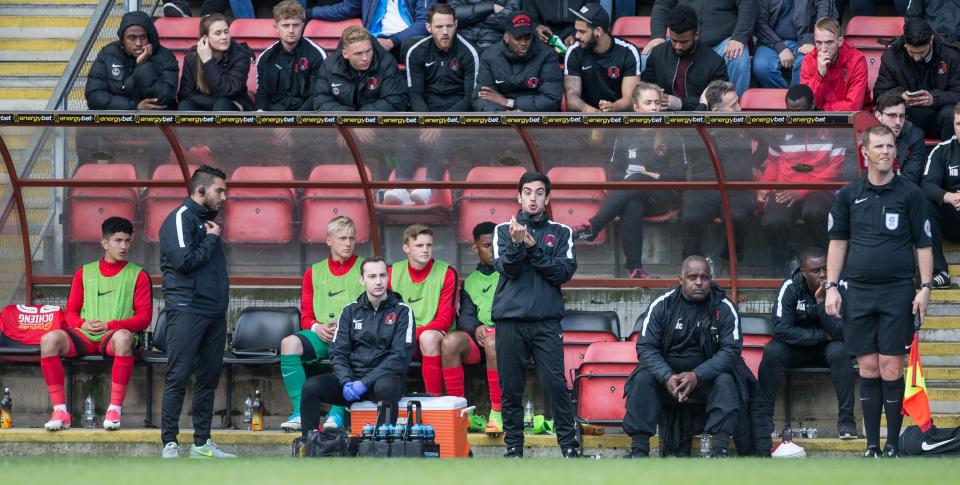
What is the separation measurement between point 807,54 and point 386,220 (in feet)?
12.1

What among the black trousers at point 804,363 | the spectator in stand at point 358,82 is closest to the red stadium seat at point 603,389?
the black trousers at point 804,363

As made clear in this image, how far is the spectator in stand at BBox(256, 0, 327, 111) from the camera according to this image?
1238cm

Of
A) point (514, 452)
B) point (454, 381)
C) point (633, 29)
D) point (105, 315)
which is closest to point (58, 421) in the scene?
point (105, 315)

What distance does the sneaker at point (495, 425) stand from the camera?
408 inches

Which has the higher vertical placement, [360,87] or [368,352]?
[360,87]

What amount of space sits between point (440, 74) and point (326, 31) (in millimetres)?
2189

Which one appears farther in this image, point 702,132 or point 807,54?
point 807,54

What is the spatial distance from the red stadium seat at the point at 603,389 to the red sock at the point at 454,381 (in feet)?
2.65

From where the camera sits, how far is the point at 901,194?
29.4 ft

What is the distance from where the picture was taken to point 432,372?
1047 centimetres

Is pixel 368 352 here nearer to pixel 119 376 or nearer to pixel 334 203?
pixel 334 203

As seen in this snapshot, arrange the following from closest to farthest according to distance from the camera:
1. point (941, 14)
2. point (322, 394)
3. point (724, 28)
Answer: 1. point (322, 394)
2. point (941, 14)
3. point (724, 28)

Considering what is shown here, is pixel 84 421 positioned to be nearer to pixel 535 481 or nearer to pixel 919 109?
pixel 535 481

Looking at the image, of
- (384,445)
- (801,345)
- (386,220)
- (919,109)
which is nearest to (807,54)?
(919,109)
